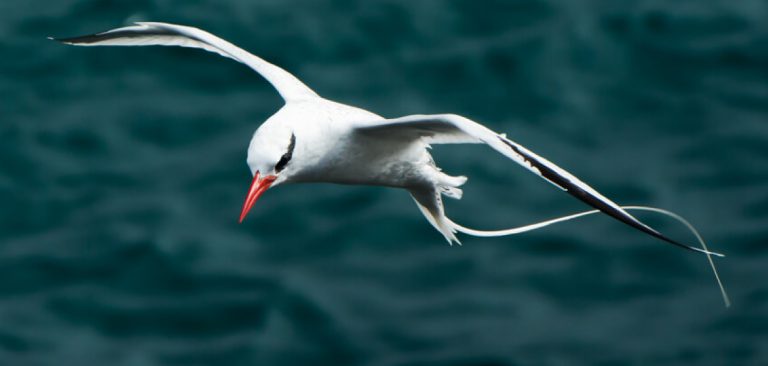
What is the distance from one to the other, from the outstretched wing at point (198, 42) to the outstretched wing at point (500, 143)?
27.8 inches

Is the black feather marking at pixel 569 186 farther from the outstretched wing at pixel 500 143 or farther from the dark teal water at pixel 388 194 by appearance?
the dark teal water at pixel 388 194

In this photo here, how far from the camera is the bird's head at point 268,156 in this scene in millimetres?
6238

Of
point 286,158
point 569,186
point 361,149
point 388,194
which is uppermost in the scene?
point 388,194

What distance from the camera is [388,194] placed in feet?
41.4

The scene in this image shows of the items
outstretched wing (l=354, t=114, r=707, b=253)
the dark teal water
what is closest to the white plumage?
outstretched wing (l=354, t=114, r=707, b=253)

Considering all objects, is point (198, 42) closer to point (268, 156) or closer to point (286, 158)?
point (286, 158)

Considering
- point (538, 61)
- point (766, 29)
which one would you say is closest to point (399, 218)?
point (538, 61)

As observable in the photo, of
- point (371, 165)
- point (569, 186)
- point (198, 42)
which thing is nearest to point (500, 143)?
point (569, 186)

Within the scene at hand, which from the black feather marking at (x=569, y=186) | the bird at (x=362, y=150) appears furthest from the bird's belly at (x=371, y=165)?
the black feather marking at (x=569, y=186)

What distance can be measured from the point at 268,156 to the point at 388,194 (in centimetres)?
641

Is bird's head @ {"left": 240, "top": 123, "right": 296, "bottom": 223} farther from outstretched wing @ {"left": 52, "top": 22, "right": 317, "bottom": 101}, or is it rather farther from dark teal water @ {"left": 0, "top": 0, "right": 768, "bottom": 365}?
dark teal water @ {"left": 0, "top": 0, "right": 768, "bottom": 365}

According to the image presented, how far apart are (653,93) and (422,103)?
7.66ft

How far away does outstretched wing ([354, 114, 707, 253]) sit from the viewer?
5.81 m

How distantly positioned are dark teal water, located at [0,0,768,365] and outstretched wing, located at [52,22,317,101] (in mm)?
3957
